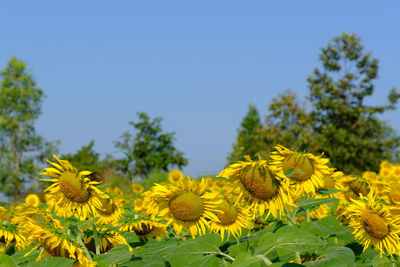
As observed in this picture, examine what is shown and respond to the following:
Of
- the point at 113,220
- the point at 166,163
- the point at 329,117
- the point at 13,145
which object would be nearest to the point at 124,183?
the point at 166,163

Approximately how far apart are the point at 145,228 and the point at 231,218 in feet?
2.67

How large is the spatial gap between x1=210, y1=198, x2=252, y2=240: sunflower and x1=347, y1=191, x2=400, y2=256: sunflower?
2.35 feet

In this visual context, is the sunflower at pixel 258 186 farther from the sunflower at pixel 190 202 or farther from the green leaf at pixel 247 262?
the green leaf at pixel 247 262

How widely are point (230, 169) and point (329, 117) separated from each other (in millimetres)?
24033

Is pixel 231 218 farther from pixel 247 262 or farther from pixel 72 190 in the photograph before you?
pixel 247 262

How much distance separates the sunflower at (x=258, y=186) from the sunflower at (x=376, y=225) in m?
0.48

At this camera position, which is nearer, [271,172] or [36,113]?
[271,172]

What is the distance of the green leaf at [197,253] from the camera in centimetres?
231

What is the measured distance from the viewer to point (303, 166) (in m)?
3.37

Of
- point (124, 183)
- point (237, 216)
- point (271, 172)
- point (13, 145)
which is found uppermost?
point (13, 145)

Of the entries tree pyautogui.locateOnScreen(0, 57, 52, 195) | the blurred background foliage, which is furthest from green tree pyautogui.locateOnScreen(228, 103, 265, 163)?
tree pyautogui.locateOnScreen(0, 57, 52, 195)

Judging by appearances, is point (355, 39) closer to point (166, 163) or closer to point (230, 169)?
point (166, 163)

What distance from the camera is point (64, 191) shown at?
2893 millimetres

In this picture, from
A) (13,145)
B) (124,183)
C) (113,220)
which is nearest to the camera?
(113,220)
